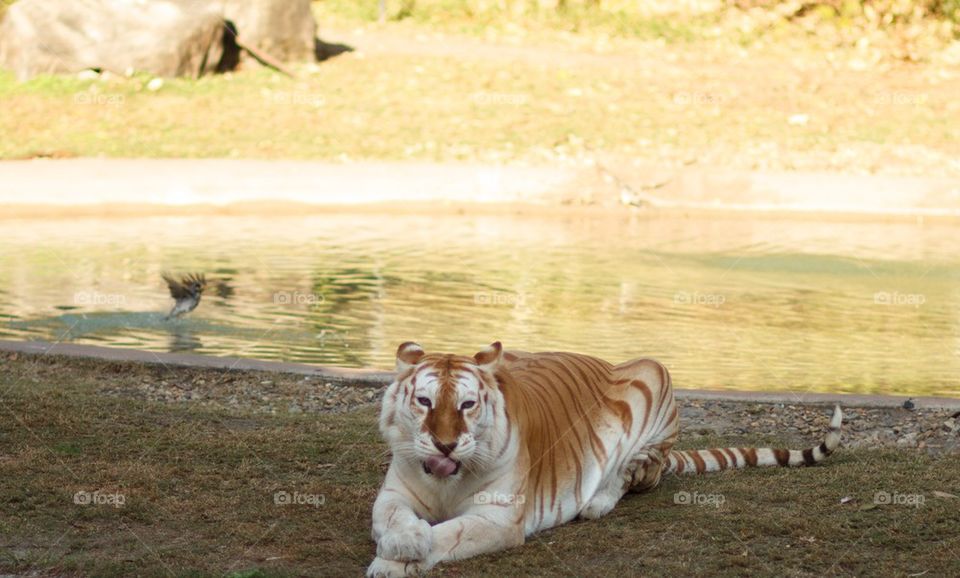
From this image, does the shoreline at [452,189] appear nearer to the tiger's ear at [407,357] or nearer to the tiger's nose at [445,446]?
the tiger's ear at [407,357]

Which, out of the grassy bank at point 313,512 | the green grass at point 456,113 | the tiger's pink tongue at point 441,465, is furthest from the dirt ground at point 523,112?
the tiger's pink tongue at point 441,465

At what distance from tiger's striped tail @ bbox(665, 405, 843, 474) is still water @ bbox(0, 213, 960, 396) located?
2824mm

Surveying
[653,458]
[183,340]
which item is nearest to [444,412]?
[653,458]

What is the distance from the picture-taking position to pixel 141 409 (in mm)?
7918

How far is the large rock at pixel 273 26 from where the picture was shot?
23031 mm

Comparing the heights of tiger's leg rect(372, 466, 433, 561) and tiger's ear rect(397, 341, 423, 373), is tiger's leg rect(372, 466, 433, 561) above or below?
below

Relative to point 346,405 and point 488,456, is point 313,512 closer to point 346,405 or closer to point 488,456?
point 488,456

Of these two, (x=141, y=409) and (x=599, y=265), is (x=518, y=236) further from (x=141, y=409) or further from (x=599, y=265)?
(x=141, y=409)

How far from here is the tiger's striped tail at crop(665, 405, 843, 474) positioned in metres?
6.88

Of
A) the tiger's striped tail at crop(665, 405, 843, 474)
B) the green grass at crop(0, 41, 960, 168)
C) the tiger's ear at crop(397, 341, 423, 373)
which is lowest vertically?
the tiger's striped tail at crop(665, 405, 843, 474)

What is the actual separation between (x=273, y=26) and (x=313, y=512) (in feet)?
58.7

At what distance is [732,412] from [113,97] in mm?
14076

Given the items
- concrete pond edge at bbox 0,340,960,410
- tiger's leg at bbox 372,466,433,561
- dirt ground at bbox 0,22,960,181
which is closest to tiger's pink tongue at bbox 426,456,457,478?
Answer: tiger's leg at bbox 372,466,433,561

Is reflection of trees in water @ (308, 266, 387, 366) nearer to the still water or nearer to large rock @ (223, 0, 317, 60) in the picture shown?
the still water
